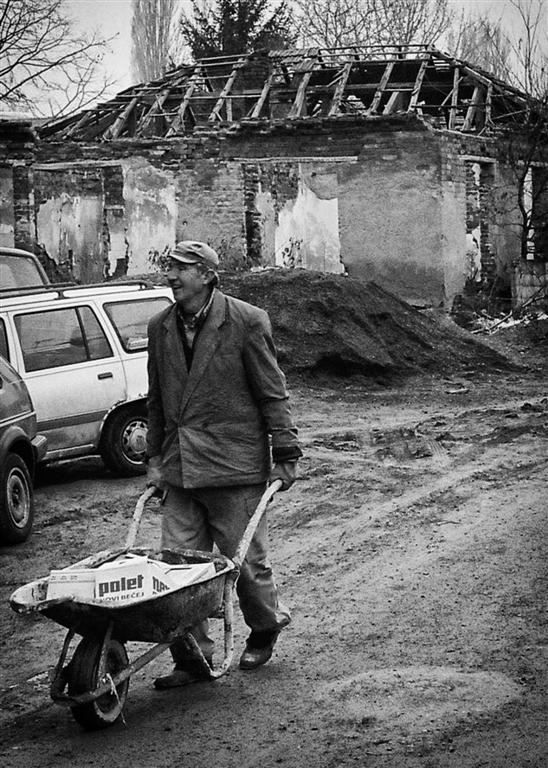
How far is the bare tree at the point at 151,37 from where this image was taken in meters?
52.2

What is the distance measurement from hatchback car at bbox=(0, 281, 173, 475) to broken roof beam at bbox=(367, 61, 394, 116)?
15575mm

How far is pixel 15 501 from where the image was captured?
32.0 feet

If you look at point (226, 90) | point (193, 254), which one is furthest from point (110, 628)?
point (226, 90)

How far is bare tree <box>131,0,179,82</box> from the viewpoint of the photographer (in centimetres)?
5216

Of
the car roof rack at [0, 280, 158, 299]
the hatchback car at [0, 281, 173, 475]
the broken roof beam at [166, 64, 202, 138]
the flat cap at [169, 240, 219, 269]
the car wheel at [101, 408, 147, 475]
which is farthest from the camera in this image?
the broken roof beam at [166, 64, 202, 138]

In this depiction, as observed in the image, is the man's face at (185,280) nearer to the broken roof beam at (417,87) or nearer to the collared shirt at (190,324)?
the collared shirt at (190,324)

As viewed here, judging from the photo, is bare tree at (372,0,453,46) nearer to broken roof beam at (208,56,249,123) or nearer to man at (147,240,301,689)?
broken roof beam at (208,56,249,123)

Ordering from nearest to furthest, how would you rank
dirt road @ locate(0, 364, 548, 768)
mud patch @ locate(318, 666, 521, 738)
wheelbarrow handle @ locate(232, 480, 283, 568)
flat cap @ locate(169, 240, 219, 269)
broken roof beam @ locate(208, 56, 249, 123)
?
dirt road @ locate(0, 364, 548, 768), mud patch @ locate(318, 666, 521, 738), wheelbarrow handle @ locate(232, 480, 283, 568), flat cap @ locate(169, 240, 219, 269), broken roof beam @ locate(208, 56, 249, 123)

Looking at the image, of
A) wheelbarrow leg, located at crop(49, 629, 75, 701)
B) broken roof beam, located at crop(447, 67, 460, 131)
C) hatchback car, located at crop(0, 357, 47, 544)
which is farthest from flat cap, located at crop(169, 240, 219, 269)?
broken roof beam, located at crop(447, 67, 460, 131)

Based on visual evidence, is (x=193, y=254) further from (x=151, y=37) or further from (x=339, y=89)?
(x=151, y=37)

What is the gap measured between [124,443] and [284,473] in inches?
250

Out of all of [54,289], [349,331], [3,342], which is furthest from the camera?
[349,331]

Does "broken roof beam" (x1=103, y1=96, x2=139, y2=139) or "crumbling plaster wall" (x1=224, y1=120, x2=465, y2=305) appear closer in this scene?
"crumbling plaster wall" (x1=224, y1=120, x2=465, y2=305)

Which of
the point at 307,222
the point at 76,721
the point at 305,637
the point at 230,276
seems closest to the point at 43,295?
the point at 305,637
